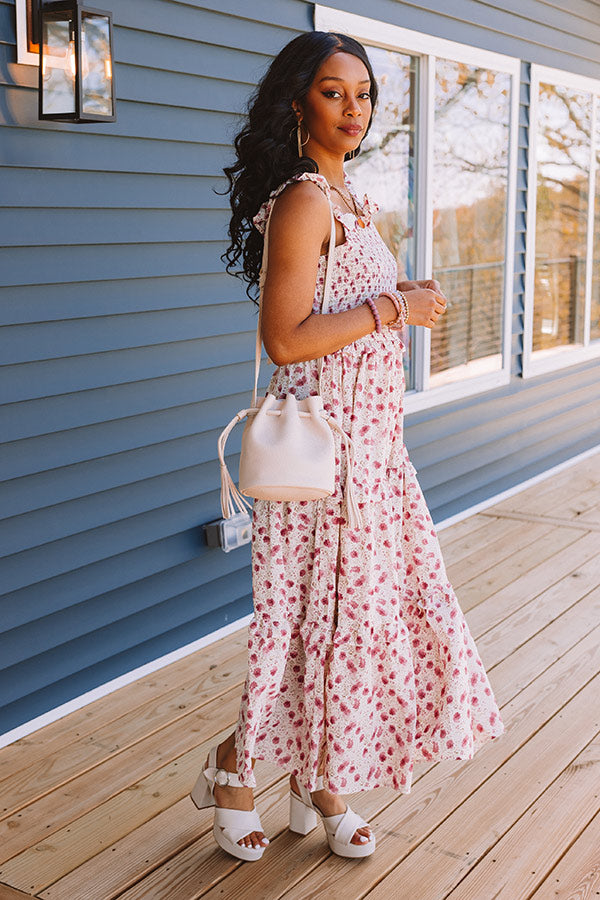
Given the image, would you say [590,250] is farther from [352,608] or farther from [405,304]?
[352,608]

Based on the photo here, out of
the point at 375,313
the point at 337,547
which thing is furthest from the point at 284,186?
the point at 337,547

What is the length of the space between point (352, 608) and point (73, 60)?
1.42 metres

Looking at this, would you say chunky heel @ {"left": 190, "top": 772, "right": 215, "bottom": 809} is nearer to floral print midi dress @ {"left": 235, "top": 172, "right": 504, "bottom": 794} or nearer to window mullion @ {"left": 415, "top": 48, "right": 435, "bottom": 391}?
floral print midi dress @ {"left": 235, "top": 172, "right": 504, "bottom": 794}

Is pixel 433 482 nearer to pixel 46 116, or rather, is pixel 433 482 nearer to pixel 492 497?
pixel 492 497

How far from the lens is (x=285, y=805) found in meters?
2.36

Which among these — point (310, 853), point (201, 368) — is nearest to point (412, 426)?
point (201, 368)

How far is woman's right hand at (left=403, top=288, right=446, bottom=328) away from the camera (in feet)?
6.51

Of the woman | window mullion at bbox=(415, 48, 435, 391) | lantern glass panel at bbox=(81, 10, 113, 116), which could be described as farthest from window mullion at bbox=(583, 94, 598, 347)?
the woman

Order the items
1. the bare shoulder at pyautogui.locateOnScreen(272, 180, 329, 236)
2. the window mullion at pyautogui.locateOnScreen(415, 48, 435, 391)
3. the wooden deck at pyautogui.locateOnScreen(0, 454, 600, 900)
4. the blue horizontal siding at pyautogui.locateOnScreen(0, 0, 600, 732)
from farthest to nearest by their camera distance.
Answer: the window mullion at pyautogui.locateOnScreen(415, 48, 435, 391) < the blue horizontal siding at pyautogui.locateOnScreen(0, 0, 600, 732) < the wooden deck at pyautogui.locateOnScreen(0, 454, 600, 900) < the bare shoulder at pyautogui.locateOnScreen(272, 180, 329, 236)

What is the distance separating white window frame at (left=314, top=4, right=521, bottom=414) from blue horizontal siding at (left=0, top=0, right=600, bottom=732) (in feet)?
1.13

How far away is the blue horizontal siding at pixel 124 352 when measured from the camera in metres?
2.61

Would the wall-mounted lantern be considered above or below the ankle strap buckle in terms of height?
above

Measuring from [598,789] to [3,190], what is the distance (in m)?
1.95

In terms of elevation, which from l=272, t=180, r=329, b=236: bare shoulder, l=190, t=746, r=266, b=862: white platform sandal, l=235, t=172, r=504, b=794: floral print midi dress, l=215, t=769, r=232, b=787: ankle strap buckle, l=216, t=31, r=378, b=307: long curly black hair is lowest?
l=190, t=746, r=266, b=862: white platform sandal
